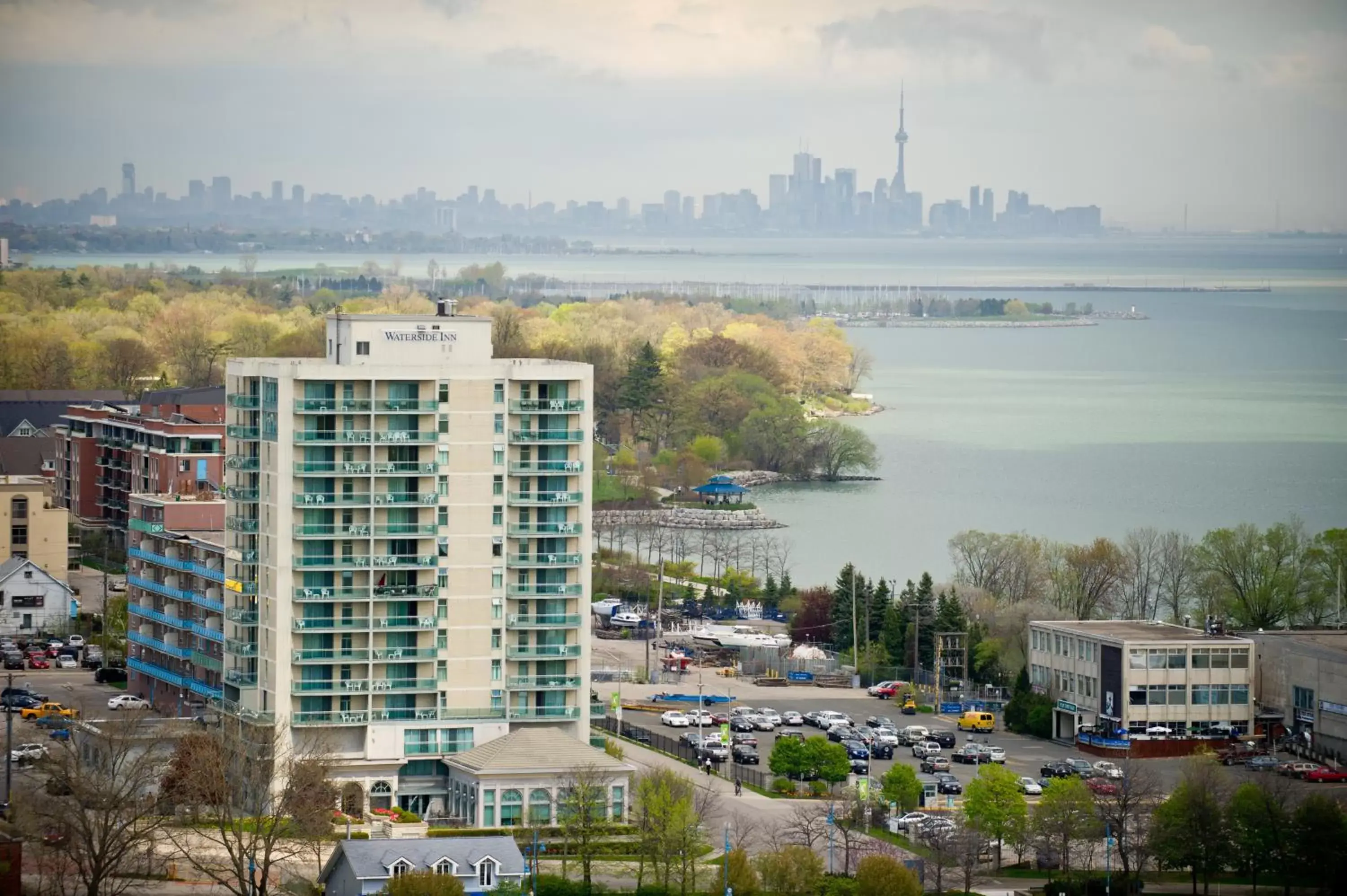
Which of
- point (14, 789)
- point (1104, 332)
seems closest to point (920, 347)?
point (1104, 332)

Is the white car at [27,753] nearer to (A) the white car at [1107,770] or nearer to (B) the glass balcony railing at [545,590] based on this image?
(B) the glass balcony railing at [545,590]

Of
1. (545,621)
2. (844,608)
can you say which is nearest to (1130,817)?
(545,621)

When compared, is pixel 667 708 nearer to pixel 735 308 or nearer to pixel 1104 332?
pixel 735 308

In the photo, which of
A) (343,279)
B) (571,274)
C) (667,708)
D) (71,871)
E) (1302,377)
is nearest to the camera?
(71,871)

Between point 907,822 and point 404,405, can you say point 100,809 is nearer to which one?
point 404,405

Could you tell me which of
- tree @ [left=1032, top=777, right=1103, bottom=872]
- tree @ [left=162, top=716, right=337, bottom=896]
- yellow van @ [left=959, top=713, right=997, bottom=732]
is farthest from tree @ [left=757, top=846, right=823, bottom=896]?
yellow van @ [left=959, top=713, right=997, bottom=732]
